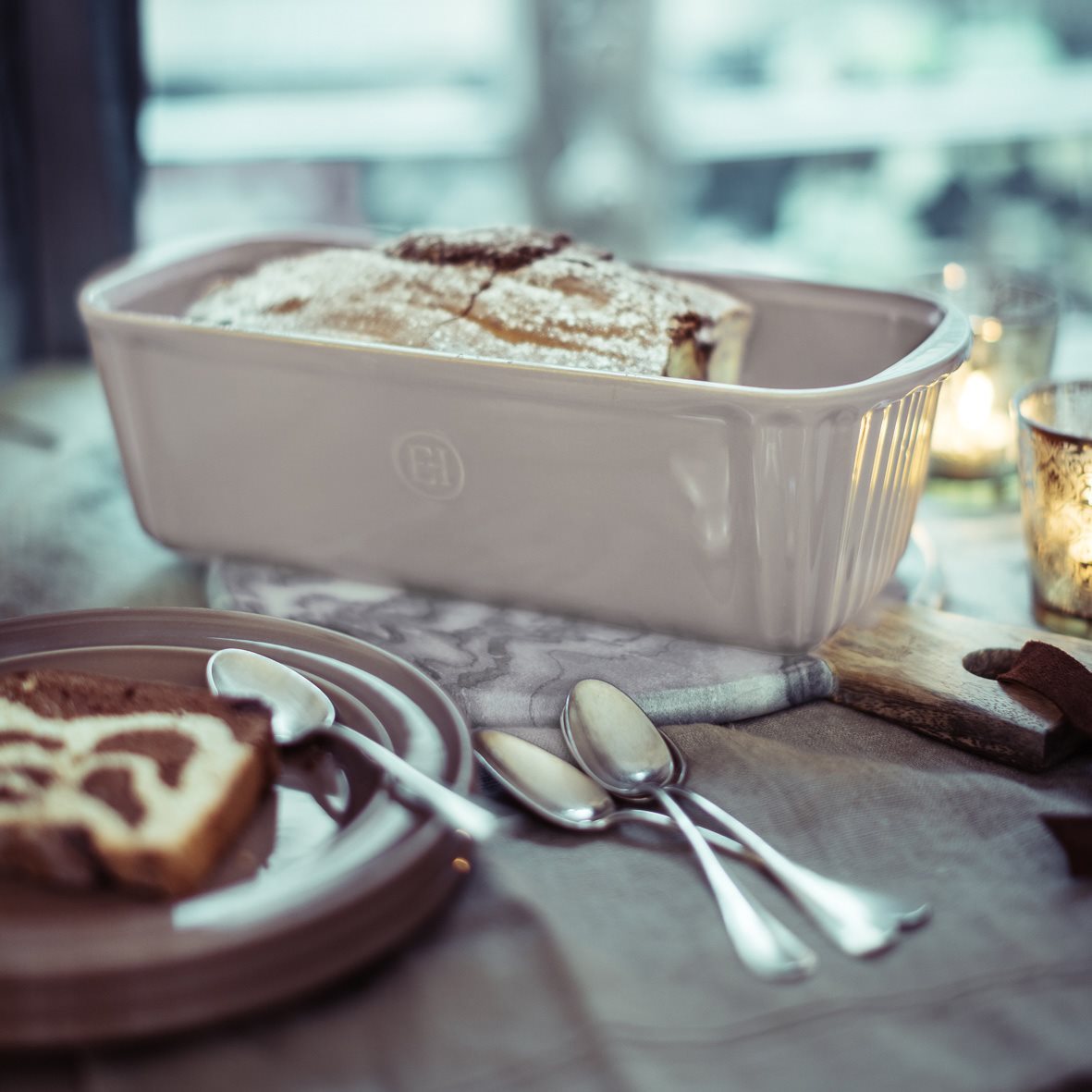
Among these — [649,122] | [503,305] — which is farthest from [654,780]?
[649,122]

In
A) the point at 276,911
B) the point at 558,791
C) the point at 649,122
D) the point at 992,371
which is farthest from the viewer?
the point at 649,122

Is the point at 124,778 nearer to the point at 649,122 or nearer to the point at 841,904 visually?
the point at 841,904

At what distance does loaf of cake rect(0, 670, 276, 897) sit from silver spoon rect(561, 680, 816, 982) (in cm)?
18

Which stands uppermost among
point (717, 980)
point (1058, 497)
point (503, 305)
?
point (503, 305)

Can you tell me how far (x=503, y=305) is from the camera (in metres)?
0.82

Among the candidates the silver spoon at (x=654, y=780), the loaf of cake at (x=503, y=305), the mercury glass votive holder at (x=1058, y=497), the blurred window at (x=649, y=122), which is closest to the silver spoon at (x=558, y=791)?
the silver spoon at (x=654, y=780)

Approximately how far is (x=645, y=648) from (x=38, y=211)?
3.42ft

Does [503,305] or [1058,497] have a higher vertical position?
[503,305]

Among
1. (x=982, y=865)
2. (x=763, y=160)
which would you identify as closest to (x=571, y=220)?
(x=763, y=160)

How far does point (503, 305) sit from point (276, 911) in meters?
0.48

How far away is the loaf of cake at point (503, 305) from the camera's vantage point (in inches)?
31.4

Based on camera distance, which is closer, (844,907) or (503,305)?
(844,907)

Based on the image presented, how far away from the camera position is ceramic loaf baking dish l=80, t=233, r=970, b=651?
2.33 ft

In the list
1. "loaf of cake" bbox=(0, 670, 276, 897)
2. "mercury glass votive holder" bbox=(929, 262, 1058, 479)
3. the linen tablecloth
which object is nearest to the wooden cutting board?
the linen tablecloth
